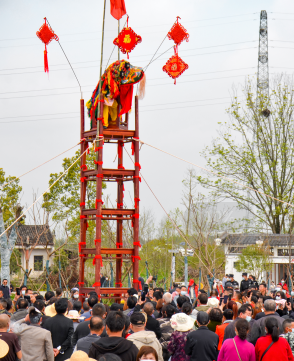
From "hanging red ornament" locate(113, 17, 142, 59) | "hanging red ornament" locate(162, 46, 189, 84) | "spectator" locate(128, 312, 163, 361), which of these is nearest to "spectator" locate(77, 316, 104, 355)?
"spectator" locate(128, 312, 163, 361)

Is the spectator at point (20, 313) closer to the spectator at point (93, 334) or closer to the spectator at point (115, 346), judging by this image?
the spectator at point (93, 334)

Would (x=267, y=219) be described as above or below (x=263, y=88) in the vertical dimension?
below

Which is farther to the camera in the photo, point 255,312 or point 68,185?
point 68,185

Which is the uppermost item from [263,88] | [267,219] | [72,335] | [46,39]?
[263,88]

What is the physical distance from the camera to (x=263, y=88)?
33.8 metres

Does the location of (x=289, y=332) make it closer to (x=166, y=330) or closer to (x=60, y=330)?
(x=166, y=330)

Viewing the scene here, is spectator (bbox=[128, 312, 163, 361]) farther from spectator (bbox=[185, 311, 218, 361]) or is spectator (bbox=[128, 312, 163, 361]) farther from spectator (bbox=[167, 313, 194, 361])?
spectator (bbox=[167, 313, 194, 361])

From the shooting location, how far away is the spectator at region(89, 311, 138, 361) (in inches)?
197

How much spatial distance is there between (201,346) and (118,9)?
7.80 meters

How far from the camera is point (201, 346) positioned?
620 cm

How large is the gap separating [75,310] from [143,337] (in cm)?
287

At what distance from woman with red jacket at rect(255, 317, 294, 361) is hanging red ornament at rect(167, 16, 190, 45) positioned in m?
7.41

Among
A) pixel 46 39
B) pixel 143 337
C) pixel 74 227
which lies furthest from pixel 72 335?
pixel 74 227

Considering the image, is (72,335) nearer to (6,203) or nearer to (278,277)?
(6,203)
